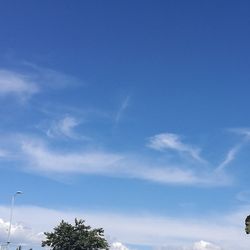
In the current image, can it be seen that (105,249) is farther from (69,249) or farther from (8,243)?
(8,243)

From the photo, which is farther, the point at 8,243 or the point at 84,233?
the point at 84,233

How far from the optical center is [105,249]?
96.1 meters

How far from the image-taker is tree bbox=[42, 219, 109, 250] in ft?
311

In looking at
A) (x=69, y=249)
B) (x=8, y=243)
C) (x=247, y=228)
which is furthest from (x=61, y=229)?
(x=247, y=228)

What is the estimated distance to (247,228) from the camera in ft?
121

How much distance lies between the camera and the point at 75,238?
95.2 m

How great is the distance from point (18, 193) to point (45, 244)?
2075 cm

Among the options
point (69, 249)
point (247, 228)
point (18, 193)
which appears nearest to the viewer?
point (247, 228)

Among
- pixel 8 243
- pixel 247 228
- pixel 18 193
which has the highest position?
pixel 18 193

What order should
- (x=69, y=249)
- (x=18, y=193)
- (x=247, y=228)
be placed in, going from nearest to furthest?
(x=247, y=228)
(x=18, y=193)
(x=69, y=249)

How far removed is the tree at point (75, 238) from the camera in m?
94.7

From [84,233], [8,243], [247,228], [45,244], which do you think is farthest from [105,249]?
[247,228]

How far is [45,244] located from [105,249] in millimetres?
10538

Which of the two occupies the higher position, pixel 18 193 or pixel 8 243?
pixel 18 193
